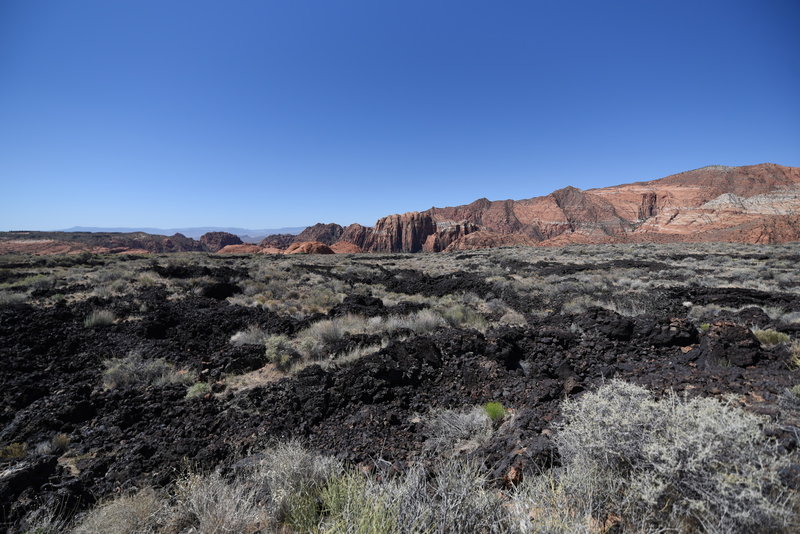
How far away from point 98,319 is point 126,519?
8393 millimetres

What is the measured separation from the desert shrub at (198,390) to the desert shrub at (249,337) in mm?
1956

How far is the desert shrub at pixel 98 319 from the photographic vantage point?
8.11 m

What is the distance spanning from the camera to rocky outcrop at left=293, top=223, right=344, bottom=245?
406 ft

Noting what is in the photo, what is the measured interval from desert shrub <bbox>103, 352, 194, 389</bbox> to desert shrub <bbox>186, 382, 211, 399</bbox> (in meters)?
0.40

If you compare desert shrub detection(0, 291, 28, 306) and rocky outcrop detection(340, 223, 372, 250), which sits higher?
rocky outcrop detection(340, 223, 372, 250)

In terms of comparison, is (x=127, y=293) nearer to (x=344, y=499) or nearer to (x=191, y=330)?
(x=191, y=330)

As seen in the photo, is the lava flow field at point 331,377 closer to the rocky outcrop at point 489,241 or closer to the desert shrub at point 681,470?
the desert shrub at point 681,470

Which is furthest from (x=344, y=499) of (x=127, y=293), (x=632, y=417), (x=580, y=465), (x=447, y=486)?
(x=127, y=293)

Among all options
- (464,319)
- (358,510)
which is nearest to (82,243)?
(464,319)

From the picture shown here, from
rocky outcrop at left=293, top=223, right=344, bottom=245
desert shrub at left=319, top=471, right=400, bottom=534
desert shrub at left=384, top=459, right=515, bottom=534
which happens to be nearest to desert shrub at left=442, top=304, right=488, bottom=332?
desert shrub at left=384, top=459, right=515, bottom=534

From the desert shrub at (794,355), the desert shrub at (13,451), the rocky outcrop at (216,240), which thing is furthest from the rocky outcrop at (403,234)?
the desert shrub at (13,451)

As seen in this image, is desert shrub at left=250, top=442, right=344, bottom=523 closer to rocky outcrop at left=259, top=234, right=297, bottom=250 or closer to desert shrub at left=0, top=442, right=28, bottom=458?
desert shrub at left=0, top=442, right=28, bottom=458

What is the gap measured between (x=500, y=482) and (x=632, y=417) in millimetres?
1154

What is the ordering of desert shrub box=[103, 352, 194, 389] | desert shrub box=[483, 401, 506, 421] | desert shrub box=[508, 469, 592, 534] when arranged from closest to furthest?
1. desert shrub box=[508, 469, 592, 534]
2. desert shrub box=[483, 401, 506, 421]
3. desert shrub box=[103, 352, 194, 389]
